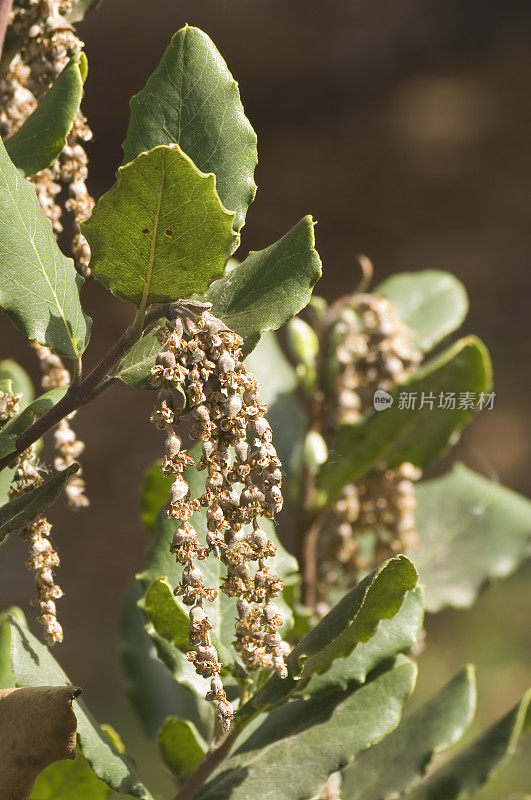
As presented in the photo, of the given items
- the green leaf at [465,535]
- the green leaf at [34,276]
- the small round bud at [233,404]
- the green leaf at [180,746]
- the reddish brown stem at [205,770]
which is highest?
the green leaf at [34,276]

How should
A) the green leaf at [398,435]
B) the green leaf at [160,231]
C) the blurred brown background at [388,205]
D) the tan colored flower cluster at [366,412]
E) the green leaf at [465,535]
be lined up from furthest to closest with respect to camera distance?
the blurred brown background at [388,205]
the green leaf at [465,535]
the tan colored flower cluster at [366,412]
the green leaf at [398,435]
the green leaf at [160,231]

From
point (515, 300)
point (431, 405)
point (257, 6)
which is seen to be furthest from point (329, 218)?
point (431, 405)

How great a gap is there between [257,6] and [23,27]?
3504 mm

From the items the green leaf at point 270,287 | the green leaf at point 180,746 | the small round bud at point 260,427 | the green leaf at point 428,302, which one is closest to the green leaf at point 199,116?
the green leaf at point 270,287

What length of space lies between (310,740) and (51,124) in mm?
584

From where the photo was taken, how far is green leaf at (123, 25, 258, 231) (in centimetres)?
71

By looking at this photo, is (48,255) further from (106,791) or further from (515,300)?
(515,300)

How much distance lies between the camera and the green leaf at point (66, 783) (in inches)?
37.4

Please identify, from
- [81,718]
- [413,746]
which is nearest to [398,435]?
[413,746]

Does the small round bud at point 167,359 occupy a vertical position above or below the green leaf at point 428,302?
above

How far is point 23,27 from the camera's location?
2.79ft

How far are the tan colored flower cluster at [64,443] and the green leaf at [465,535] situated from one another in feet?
2.30

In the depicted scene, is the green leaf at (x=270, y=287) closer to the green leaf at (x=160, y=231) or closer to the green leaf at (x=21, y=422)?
the green leaf at (x=160, y=231)

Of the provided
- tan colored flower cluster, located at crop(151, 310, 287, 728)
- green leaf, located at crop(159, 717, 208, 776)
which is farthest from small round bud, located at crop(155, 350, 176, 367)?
green leaf, located at crop(159, 717, 208, 776)
